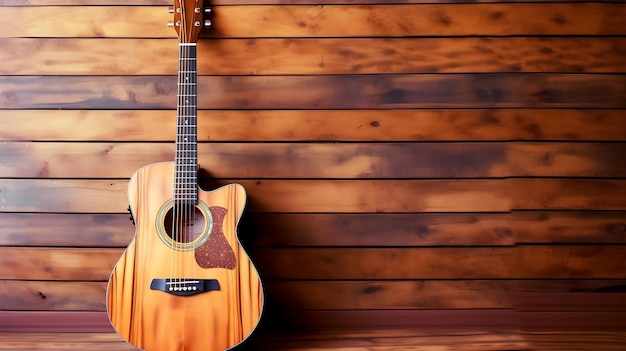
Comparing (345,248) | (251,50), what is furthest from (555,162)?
(251,50)

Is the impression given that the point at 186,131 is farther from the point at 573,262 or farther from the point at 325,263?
the point at 573,262

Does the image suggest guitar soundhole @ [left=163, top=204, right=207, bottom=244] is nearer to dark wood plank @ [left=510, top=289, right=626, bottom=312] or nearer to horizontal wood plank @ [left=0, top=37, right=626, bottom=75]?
horizontal wood plank @ [left=0, top=37, right=626, bottom=75]

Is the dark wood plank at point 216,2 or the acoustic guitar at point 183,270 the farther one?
the dark wood plank at point 216,2

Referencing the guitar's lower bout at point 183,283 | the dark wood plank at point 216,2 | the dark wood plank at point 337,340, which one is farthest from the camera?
the dark wood plank at point 216,2

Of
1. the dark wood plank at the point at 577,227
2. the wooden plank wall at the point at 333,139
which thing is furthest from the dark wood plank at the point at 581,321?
the dark wood plank at the point at 577,227

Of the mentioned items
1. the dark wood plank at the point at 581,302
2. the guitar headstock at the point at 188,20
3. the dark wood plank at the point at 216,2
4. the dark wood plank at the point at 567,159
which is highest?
the dark wood plank at the point at 216,2

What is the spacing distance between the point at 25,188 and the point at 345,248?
1.08 m

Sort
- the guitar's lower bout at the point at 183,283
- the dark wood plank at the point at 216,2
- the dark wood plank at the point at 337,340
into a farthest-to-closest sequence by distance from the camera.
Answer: the dark wood plank at the point at 216,2, the dark wood plank at the point at 337,340, the guitar's lower bout at the point at 183,283

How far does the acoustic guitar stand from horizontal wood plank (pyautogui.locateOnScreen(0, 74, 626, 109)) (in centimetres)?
29

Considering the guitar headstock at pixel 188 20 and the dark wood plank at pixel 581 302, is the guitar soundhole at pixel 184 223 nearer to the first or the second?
the guitar headstock at pixel 188 20

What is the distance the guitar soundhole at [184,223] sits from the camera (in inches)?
57.2

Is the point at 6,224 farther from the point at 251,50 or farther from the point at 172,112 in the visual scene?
the point at 251,50

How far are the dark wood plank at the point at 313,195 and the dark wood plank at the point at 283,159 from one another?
0.03 meters

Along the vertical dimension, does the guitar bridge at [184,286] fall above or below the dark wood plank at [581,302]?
above
